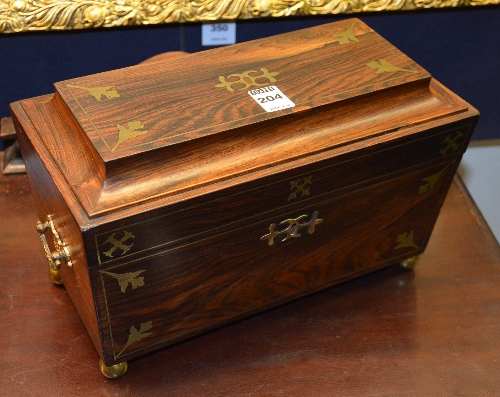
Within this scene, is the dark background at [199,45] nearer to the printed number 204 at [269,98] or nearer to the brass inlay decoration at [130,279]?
the printed number 204 at [269,98]

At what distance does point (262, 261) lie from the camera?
3.65ft

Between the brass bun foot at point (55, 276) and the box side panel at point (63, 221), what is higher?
the box side panel at point (63, 221)

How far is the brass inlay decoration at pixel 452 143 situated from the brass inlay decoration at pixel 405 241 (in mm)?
181

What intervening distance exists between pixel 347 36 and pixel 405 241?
0.40 m

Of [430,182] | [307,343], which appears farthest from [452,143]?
[307,343]

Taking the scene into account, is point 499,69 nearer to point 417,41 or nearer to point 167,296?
point 417,41

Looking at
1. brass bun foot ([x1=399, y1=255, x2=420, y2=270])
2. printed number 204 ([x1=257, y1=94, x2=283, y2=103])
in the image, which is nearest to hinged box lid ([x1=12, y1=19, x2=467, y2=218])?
printed number 204 ([x1=257, y1=94, x2=283, y2=103])

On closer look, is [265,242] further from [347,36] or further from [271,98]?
[347,36]

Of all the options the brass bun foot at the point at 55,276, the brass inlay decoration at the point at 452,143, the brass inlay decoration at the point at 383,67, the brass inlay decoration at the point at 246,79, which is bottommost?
the brass bun foot at the point at 55,276

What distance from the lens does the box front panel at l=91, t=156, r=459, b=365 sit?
1015mm

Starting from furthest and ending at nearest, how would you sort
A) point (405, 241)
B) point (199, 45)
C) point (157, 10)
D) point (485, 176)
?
point (485, 176) < point (199, 45) < point (157, 10) < point (405, 241)

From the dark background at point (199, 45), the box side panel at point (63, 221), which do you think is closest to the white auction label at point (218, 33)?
the dark background at point (199, 45)

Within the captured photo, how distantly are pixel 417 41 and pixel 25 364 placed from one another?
1.09m

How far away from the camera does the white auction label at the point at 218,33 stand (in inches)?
58.0
